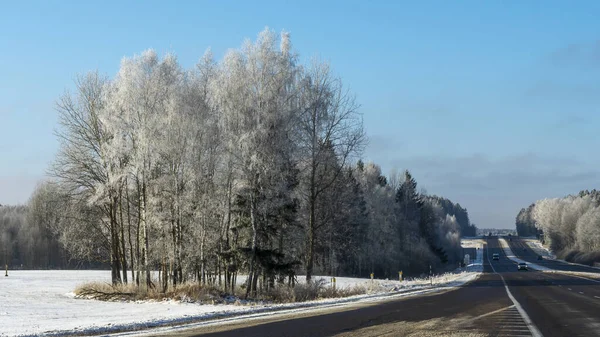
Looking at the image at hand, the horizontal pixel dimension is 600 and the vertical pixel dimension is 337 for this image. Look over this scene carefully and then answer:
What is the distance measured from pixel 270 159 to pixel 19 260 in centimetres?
8508

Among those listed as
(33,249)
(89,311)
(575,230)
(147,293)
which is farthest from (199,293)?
(575,230)

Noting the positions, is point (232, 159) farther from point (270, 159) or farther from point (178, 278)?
point (178, 278)

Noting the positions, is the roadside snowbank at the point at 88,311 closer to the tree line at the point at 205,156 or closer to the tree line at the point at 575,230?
the tree line at the point at 205,156

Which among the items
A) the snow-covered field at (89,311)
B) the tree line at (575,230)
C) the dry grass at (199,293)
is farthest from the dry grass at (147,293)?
the tree line at (575,230)

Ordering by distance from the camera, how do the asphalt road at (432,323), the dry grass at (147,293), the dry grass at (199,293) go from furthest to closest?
1. the dry grass at (199,293)
2. the dry grass at (147,293)
3. the asphalt road at (432,323)

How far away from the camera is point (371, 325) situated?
1720 cm

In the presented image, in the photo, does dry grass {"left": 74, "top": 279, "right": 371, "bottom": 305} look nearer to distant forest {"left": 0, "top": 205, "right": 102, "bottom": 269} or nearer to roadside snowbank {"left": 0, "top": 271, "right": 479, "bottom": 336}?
roadside snowbank {"left": 0, "top": 271, "right": 479, "bottom": 336}

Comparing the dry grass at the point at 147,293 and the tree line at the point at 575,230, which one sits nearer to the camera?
the dry grass at the point at 147,293

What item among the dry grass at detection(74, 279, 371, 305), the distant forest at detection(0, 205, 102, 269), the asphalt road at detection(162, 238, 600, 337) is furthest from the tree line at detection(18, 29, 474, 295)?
the distant forest at detection(0, 205, 102, 269)

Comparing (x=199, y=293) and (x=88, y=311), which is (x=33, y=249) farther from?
(x=88, y=311)

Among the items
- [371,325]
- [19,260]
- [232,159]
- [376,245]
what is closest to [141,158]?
[232,159]

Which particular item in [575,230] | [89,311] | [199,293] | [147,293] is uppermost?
[575,230]

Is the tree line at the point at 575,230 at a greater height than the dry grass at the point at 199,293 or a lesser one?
greater

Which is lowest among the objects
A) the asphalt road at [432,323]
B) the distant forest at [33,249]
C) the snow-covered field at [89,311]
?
the snow-covered field at [89,311]
